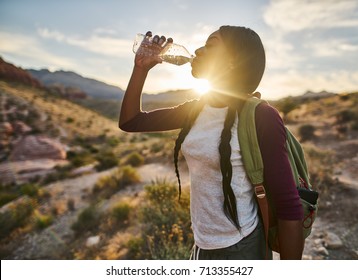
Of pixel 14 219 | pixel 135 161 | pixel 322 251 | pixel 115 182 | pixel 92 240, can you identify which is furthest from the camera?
pixel 135 161

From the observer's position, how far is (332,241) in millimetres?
4020

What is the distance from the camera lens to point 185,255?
3523mm

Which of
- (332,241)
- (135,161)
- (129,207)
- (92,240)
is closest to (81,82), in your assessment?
(135,161)

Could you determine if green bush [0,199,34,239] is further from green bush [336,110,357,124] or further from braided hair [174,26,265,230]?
green bush [336,110,357,124]

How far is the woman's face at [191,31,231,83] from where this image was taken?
1360 millimetres

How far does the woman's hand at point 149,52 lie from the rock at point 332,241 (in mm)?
3694

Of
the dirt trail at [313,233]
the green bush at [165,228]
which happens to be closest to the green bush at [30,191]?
the dirt trail at [313,233]

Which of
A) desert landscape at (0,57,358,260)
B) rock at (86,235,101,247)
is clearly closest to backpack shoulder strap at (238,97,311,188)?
desert landscape at (0,57,358,260)

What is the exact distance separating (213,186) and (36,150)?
1831cm

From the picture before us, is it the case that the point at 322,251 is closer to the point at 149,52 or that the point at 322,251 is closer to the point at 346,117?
the point at 149,52

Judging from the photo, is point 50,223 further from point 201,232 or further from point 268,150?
point 268,150

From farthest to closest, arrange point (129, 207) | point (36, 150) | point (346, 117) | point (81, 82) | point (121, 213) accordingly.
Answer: point (81, 82), point (36, 150), point (346, 117), point (129, 207), point (121, 213)
